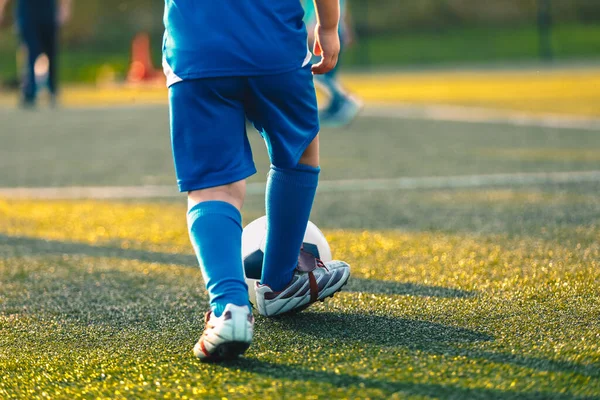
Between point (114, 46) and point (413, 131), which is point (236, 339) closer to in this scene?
point (413, 131)

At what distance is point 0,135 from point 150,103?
4.85 metres

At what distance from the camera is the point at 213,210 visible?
2.21 metres

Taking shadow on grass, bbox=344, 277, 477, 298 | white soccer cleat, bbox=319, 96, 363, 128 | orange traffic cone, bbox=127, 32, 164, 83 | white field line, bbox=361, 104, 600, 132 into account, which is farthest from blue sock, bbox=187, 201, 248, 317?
orange traffic cone, bbox=127, 32, 164, 83

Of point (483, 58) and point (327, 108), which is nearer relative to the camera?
point (327, 108)

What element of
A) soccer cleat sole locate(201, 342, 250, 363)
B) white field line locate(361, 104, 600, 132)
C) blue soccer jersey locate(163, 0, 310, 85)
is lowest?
white field line locate(361, 104, 600, 132)

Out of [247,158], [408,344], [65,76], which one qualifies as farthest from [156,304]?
[65,76]

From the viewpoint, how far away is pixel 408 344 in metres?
2.18

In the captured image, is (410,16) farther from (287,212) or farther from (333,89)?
(287,212)

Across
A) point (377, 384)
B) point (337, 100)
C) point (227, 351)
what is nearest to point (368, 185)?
point (227, 351)

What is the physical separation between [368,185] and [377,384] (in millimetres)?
3275

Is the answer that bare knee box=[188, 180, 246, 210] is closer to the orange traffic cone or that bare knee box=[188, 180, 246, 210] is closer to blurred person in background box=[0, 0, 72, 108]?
blurred person in background box=[0, 0, 72, 108]

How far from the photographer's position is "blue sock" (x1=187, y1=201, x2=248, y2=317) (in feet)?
6.93

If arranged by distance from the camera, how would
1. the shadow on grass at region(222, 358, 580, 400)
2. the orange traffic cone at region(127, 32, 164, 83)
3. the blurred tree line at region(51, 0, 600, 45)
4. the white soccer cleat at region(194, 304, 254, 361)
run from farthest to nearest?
the blurred tree line at region(51, 0, 600, 45) < the orange traffic cone at region(127, 32, 164, 83) < the white soccer cleat at region(194, 304, 254, 361) < the shadow on grass at region(222, 358, 580, 400)

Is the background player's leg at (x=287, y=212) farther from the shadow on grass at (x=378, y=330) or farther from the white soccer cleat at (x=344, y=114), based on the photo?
the white soccer cleat at (x=344, y=114)
